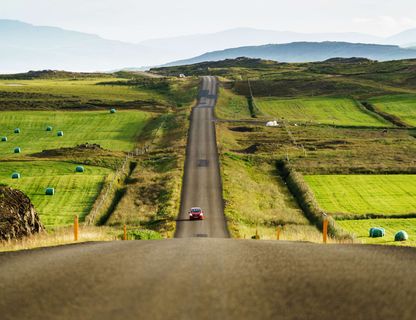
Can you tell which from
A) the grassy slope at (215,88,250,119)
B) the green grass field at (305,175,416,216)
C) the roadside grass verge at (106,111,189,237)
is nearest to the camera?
the roadside grass verge at (106,111,189,237)

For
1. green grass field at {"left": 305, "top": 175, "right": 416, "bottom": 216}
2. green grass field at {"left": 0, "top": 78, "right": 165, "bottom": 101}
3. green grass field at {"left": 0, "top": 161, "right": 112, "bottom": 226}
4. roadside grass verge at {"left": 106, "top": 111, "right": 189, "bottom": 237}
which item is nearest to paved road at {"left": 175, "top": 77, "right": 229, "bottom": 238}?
roadside grass verge at {"left": 106, "top": 111, "right": 189, "bottom": 237}

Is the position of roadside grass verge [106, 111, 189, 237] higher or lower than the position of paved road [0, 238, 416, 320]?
lower

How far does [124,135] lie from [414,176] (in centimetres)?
5292

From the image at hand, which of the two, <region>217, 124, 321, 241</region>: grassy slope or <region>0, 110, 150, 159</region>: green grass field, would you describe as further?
<region>0, 110, 150, 159</region>: green grass field

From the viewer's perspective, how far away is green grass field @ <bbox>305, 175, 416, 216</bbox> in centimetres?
5197

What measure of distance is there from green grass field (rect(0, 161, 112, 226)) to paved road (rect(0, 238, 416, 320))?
3821 centimetres

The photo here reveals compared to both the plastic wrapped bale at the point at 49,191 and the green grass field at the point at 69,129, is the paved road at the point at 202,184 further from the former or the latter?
the plastic wrapped bale at the point at 49,191

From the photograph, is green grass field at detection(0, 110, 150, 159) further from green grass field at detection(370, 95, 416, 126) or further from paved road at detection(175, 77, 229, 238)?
green grass field at detection(370, 95, 416, 126)

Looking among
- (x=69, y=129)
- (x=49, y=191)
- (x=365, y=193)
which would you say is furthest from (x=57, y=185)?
(x=69, y=129)

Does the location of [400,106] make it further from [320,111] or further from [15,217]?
[15,217]

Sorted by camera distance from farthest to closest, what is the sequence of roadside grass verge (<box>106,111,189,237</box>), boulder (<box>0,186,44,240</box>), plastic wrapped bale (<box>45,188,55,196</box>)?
plastic wrapped bale (<box>45,188,55,196</box>) → roadside grass verge (<box>106,111,189,237</box>) → boulder (<box>0,186,44,240</box>)

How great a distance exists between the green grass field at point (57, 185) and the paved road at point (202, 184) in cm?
1018

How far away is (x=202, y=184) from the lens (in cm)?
6241

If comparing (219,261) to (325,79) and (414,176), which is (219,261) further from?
(325,79)
